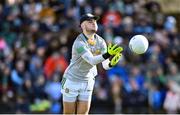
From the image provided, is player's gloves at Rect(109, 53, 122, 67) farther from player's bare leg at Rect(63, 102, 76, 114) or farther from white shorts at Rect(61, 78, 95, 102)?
player's bare leg at Rect(63, 102, 76, 114)

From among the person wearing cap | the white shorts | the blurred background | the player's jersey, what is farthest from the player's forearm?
the blurred background

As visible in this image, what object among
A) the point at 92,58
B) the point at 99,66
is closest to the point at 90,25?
the point at 92,58

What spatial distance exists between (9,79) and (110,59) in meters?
6.21

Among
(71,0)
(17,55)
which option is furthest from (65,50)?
(71,0)

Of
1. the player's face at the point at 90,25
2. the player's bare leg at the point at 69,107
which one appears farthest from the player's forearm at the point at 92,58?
the player's bare leg at the point at 69,107

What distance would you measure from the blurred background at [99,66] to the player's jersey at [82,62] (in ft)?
18.2

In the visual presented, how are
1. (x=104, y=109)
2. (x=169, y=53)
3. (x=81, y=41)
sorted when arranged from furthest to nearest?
(x=169, y=53) < (x=104, y=109) < (x=81, y=41)

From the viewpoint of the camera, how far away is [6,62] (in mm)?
16344

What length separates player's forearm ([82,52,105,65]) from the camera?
379 inches

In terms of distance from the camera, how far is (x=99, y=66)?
16141 millimetres

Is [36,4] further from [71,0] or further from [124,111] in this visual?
[124,111]

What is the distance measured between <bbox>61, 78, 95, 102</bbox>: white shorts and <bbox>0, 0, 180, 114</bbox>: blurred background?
543cm

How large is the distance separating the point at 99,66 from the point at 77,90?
5836 mm

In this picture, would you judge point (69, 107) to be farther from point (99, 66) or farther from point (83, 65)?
point (99, 66)
